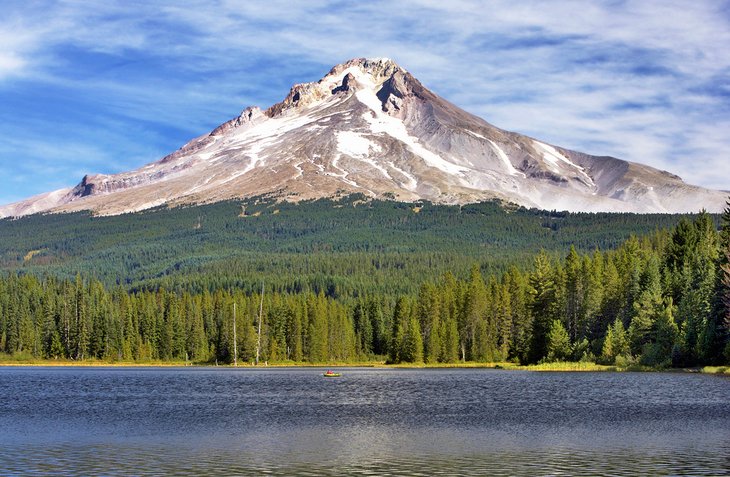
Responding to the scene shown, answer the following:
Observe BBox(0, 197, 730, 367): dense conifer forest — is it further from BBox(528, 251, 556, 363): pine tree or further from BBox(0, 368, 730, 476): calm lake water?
BBox(0, 368, 730, 476): calm lake water

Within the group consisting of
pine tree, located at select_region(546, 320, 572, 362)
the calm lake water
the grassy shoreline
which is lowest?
the calm lake water

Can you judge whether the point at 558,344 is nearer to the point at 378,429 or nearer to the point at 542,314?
the point at 542,314

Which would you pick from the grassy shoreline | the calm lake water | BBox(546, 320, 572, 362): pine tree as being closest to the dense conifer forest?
BBox(546, 320, 572, 362): pine tree

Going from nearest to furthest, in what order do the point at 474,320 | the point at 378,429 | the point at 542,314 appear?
the point at 378,429, the point at 542,314, the point at 474,320

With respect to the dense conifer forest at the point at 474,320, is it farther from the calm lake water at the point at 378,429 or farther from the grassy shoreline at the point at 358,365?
the calm lake water at the point at 378,429

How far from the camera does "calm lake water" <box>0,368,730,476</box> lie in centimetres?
4459

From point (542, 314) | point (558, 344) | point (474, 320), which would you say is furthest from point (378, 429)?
point (474, 320)

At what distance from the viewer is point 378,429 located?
5994 cm

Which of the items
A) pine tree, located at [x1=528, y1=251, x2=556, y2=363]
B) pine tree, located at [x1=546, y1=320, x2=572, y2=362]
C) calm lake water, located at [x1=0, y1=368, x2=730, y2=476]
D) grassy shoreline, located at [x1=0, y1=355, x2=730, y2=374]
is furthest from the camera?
pine tree, located at [x1=528, y1=251, x2=556, y2=363]

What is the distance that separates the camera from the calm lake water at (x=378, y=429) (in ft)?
146

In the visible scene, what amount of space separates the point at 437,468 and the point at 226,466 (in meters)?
10.7

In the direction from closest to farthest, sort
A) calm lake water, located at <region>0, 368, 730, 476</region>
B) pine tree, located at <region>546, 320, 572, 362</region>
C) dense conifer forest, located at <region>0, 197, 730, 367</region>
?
calm lake water, located at <region>0, 368, 730, 476</region>
dense conifer forest, located at <region>0, 197, 730, 367</region>
pine tree, located at <region>546, 320, 572, 362</region>

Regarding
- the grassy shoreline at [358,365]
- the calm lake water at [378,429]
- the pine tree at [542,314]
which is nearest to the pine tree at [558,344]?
the grassy shoreline at [358,365]

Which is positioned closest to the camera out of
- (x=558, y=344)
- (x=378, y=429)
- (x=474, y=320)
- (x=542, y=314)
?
(x=378, y=429)
